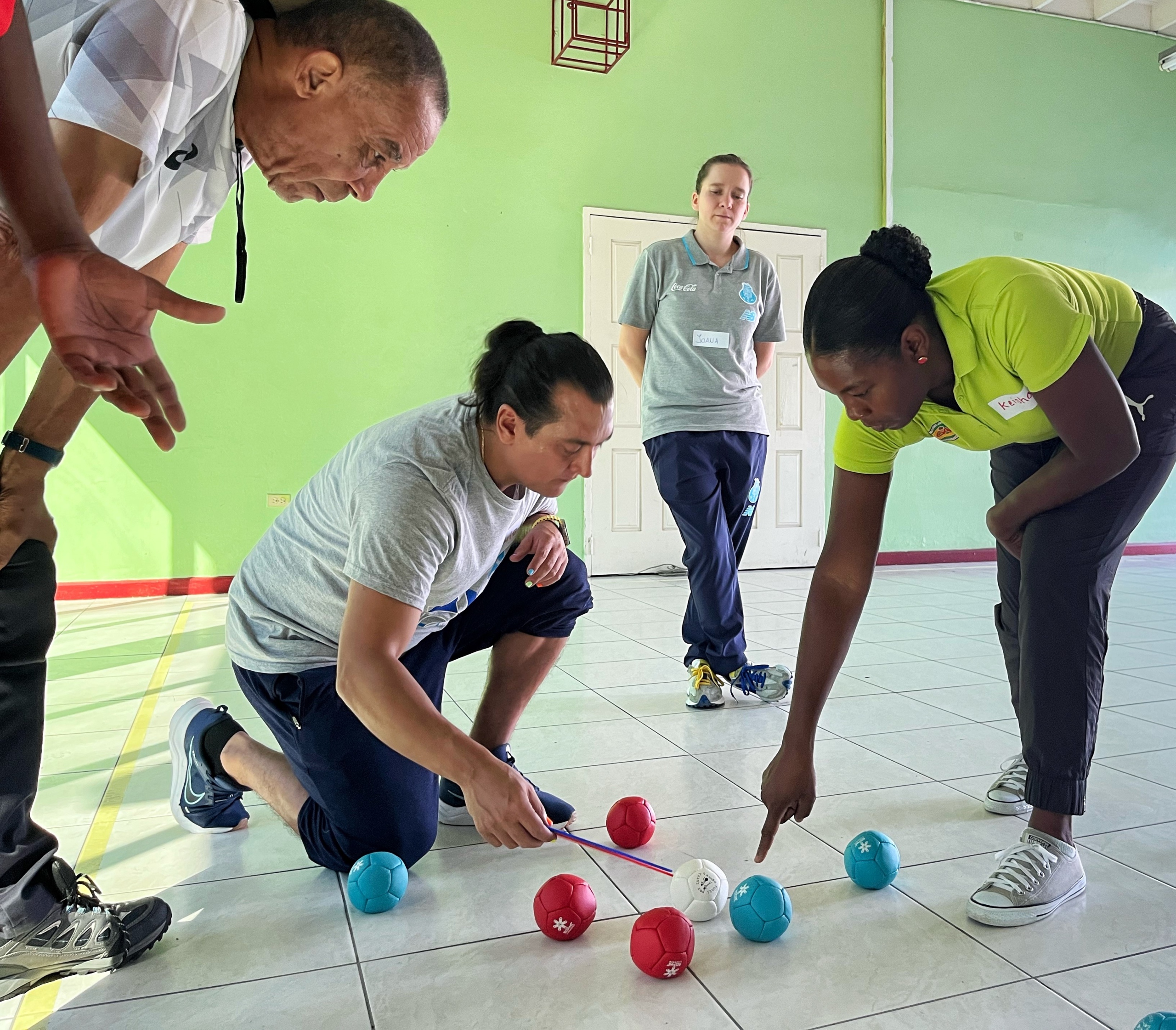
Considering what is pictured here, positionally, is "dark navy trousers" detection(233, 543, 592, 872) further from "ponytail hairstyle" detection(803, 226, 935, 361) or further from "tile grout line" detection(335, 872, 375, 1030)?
"ponytail hairstyle" detection(803, 226, 935, 361)

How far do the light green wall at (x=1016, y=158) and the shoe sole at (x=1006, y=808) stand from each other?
5228mm

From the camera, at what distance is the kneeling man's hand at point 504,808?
133 centimetres

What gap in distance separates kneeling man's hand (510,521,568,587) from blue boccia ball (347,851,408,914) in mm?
661

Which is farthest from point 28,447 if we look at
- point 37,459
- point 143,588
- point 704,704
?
point 143,588

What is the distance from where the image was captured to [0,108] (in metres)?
0.74

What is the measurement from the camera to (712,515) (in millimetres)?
3148

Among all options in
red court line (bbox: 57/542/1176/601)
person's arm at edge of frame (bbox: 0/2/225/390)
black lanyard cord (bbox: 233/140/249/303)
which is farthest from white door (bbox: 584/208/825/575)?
person's arm at edge of frame (bbox: 0/2/225/390)

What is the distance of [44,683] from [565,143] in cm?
553

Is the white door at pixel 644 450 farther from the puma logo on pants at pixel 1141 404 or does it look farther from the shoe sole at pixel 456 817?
the puma logo on pants at pixel 1141 404

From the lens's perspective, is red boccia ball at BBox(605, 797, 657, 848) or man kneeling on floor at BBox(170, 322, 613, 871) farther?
red boccia ball at BBox(605, 797, 657, 848)

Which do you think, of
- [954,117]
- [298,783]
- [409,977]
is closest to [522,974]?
[409,977]

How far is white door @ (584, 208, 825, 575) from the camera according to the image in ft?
20.8

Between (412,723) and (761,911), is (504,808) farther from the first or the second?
(761,911)

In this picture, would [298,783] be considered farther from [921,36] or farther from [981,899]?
[921,36]
